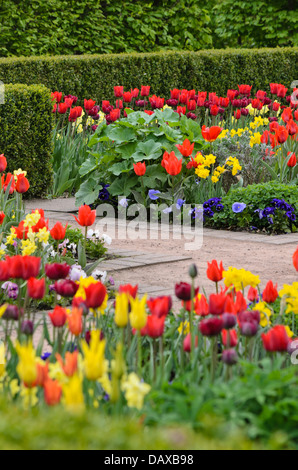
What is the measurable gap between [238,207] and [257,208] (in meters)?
0.21

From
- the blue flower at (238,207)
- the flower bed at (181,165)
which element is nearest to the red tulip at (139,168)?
the flower bed at (181,165)

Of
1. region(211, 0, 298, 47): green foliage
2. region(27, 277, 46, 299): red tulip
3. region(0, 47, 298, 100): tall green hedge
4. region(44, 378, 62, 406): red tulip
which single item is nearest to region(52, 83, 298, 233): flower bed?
region(0, 47, 298, 100): tall green hedge

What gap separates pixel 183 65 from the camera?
13406mm

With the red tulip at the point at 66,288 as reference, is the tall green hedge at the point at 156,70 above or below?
Answer: above

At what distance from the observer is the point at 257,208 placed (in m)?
7.36

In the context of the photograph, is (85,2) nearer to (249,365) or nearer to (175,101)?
(175,101)

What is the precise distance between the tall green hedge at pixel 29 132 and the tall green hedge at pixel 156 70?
2066 mm

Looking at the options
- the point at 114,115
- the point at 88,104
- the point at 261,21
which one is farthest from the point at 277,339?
the point at 261,21

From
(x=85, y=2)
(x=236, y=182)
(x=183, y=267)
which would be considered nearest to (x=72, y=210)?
(x=236, y=182)

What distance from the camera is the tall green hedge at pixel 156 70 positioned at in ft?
35.8

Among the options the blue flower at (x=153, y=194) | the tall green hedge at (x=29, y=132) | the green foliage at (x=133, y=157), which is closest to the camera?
the blue flower at (x=153, y=194)

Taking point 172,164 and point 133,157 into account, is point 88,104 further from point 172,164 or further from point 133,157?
point 172,164

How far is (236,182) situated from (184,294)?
5.48 meters

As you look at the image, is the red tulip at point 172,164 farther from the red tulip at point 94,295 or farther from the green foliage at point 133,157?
the red tulip at point 94,295
